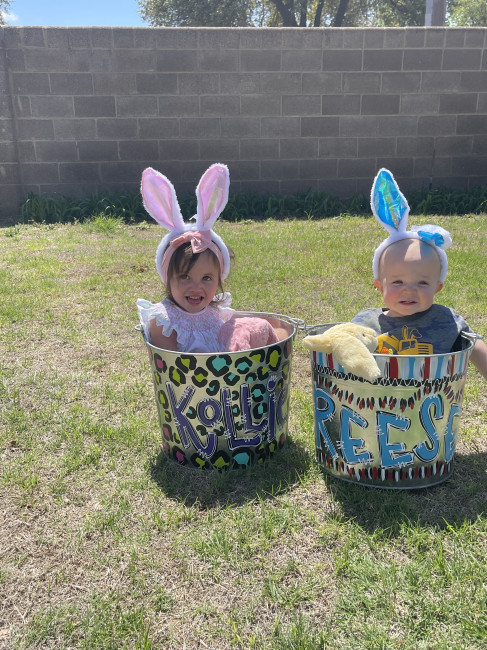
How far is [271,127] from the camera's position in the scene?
815cm

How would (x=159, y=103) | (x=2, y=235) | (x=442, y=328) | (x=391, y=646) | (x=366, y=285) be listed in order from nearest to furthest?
(x=391, y=646) < (x=442, y=328) < (x=366, y=285) < (x=2, y=235) < (x=159, y=103)

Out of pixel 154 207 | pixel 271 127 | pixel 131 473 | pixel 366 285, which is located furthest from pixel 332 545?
pixel 271 127

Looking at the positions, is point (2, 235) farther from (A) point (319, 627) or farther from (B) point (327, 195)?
(A) point (319, 627)

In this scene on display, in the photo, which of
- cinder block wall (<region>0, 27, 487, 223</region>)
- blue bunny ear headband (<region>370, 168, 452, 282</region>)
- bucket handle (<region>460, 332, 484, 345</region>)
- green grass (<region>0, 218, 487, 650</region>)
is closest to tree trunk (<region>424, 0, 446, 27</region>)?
cinder block wall (<region>0, 27, 487, 223</region>)

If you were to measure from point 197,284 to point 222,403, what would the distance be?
0.54 metres

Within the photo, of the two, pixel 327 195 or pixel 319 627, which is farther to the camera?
pixel 327 195

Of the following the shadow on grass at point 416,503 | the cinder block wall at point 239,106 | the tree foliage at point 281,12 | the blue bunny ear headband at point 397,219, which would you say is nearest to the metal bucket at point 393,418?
the shadow on grass at point 416,503

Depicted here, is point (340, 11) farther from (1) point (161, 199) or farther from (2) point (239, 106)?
(1) point (161, 199)

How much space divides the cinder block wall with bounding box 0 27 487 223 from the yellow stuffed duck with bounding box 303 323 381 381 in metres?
6.63

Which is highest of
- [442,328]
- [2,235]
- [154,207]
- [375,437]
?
[154,207]

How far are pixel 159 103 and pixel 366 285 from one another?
473cm

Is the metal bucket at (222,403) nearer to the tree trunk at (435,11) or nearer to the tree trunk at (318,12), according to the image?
the tree trunk at (435,11)

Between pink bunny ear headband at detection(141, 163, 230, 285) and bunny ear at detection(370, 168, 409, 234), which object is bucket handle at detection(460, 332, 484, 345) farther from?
pink bunny ear headband at detection(141, 163, 230, 285)

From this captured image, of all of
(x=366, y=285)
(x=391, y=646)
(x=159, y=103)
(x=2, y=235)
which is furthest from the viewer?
(x=159, y=103)
